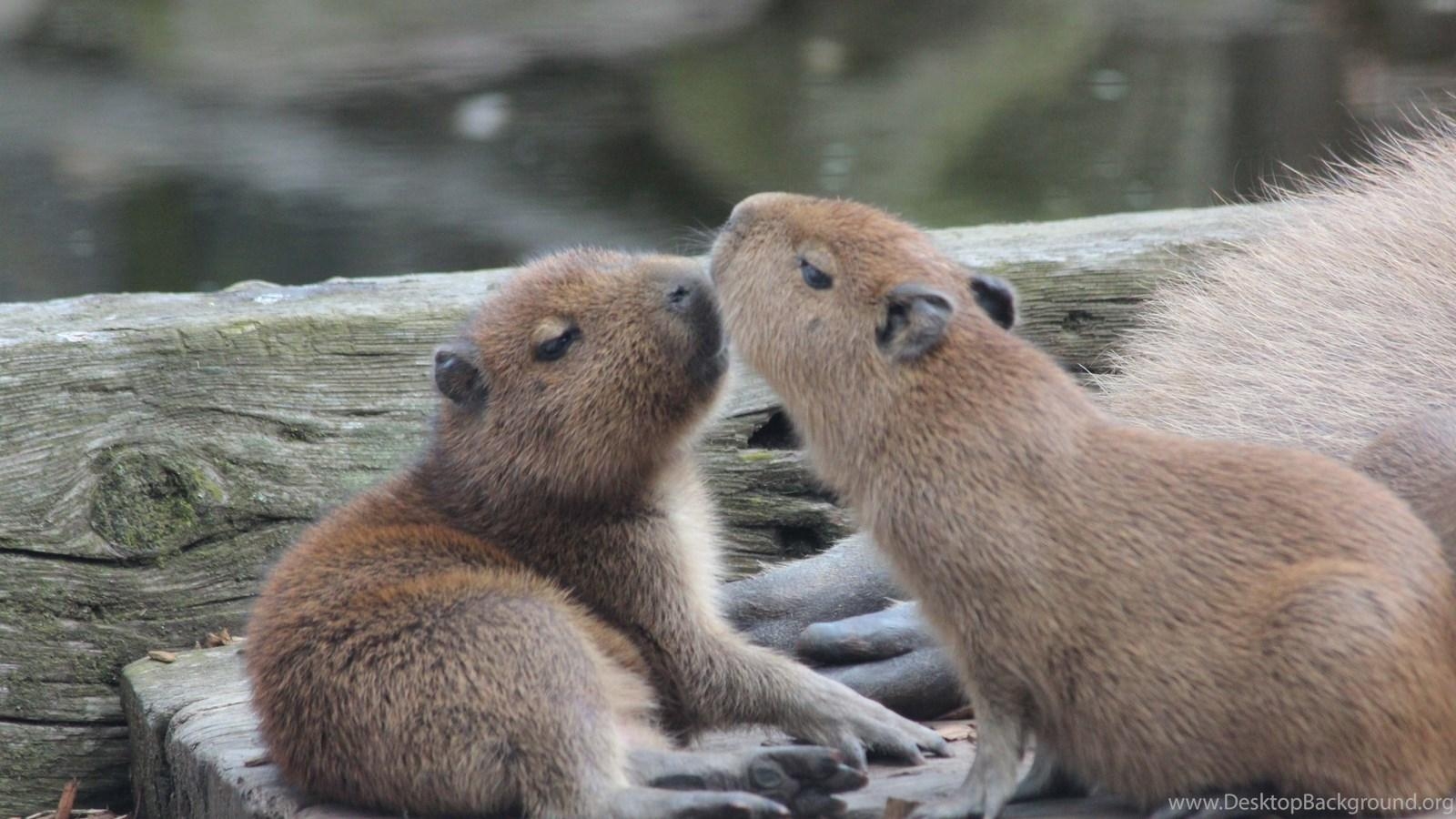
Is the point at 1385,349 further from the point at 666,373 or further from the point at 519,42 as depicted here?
the point at 519,42

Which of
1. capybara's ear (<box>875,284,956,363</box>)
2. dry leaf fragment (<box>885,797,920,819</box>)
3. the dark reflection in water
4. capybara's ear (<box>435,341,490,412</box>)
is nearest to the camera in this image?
dry leaf fragment (<box>885,797,920,819</box>)

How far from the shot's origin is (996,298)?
2928mm

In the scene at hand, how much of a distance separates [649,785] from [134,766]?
1556 millimetres

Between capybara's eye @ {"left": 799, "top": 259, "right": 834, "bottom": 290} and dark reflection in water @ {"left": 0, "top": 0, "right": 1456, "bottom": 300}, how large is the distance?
25.3 feet

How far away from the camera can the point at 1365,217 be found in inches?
169

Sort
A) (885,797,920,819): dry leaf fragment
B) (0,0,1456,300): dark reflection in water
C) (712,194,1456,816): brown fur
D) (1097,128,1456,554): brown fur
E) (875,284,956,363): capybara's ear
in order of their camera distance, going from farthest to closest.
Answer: (0,0,1456,300): dark reflection in water, (1097,128,1456,554): brown fur, (875,284,956,363): capybara's ear, (885,797,920,819): dry leaf fragment, (712,194,1456,816): brown fur

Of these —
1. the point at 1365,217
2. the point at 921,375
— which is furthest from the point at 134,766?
the point at 1365,217

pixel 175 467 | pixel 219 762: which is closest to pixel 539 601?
pixel 219 762

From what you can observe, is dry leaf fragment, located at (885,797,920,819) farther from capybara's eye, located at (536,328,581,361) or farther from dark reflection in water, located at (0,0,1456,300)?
dark reflection in water, located at (0,0,1456,300)

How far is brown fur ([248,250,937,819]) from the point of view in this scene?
2.70 m

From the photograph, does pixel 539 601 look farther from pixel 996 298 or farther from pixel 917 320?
pixel 996 298

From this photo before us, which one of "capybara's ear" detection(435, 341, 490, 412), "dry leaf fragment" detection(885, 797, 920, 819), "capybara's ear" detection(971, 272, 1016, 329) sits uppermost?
"capybara's ear" detection(971, 272, 1016, 329)

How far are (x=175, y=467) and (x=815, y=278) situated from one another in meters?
1.69

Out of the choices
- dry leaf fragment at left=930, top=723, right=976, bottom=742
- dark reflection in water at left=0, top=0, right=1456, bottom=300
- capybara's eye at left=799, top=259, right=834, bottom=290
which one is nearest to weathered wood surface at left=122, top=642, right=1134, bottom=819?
dry leaf fragment at left=930, top=723, right=976, bottom=742
